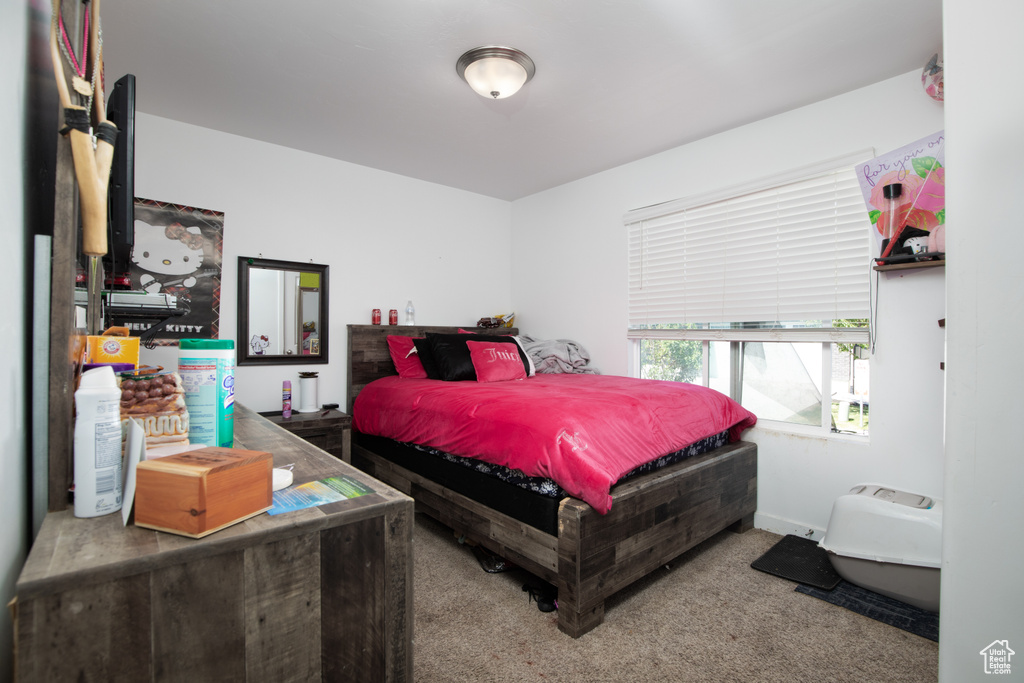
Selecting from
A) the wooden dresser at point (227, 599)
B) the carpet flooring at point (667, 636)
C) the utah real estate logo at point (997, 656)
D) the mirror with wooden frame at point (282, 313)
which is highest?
the mirror with wooden frame at point (282, 313)

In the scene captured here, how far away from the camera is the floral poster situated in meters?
2.23

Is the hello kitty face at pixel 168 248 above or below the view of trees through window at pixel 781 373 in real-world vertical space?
above

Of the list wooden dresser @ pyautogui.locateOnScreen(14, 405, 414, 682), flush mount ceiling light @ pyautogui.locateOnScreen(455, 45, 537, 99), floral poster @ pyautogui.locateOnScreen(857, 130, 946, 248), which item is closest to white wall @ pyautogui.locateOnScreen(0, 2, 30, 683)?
wooden dresser @ pyautogui.locateOnScreen(14, 405, 414, 682)

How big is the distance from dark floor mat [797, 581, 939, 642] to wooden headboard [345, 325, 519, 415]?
280 cm

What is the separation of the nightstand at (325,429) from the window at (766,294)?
225cm

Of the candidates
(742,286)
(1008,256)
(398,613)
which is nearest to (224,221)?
(398,613)

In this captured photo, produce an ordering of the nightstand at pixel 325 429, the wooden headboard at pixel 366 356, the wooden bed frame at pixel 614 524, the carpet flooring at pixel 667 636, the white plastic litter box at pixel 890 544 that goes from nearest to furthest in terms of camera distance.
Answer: the carpet flooring at pixel 667 636 → the wooden bed frame at pixel 614 524 → the white plastic litter box at pixel 890 544 → the nightstand at pixel 325 429 → the wooden headboard at pixel 366 356

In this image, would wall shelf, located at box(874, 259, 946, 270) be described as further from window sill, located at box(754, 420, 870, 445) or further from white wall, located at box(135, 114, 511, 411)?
white wall, located at box(135, 114, 511, 411)

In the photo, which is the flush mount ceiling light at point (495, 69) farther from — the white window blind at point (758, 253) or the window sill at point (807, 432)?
the window sill at point (807, 432)

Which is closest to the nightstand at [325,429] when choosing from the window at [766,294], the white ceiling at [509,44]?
the white ceiling at [509,44]

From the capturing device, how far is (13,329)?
26.7 inches

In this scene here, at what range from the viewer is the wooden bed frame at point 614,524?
1.80 metres

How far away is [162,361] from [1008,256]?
150 inches

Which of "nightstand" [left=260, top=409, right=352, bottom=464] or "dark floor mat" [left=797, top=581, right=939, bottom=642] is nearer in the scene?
"dark floor mat" [left=797, top=581, right=939, bottom=642]
